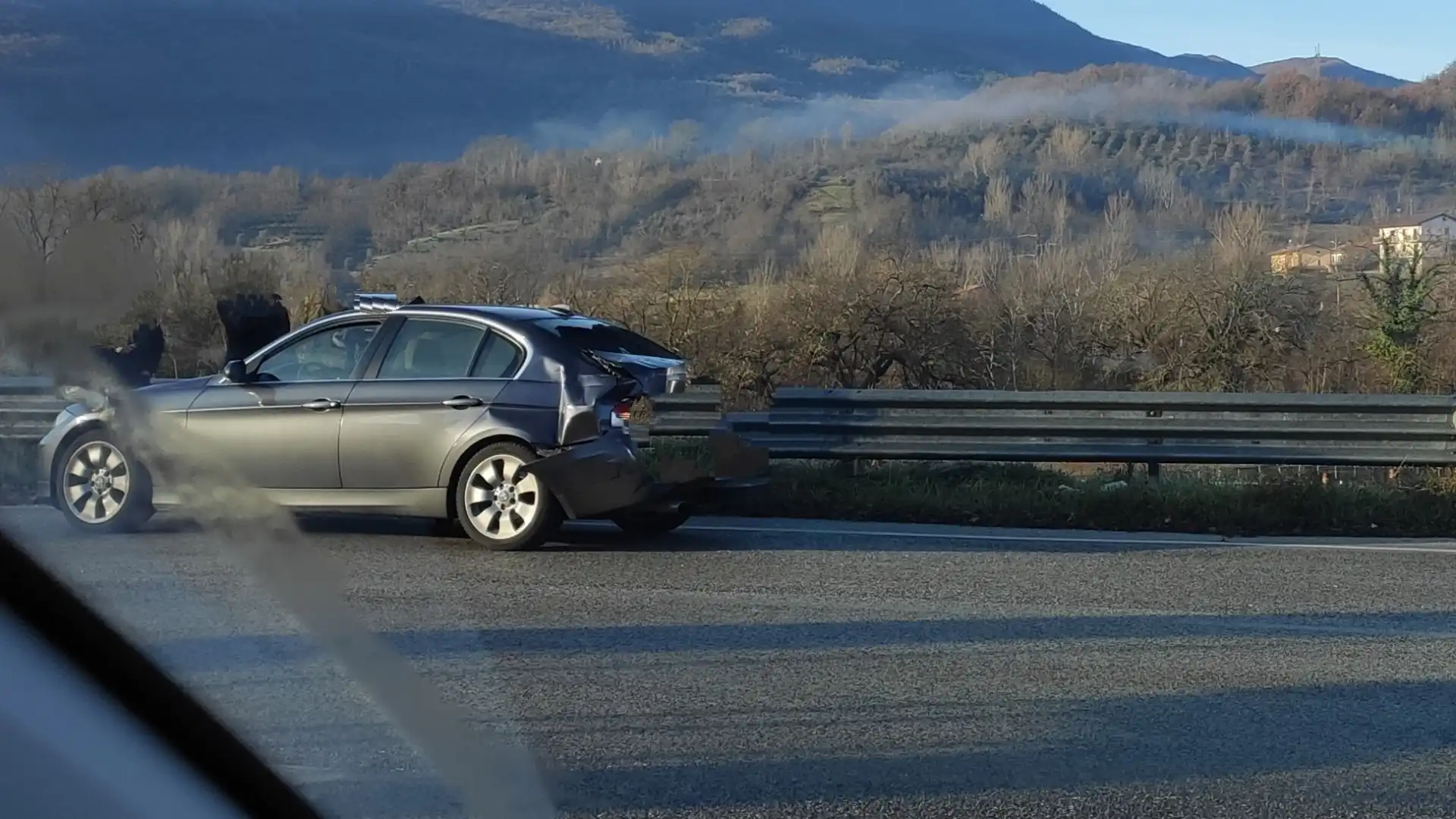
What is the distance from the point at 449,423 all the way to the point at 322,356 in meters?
1.01

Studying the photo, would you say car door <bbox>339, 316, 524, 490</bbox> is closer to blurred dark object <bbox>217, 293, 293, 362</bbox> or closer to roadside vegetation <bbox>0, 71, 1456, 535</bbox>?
blurred dark object <bbox>217, 293, 293, 362</bbox>

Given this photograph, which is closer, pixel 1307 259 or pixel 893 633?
pixel 893 633

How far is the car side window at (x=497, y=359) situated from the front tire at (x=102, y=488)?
4.26 metres

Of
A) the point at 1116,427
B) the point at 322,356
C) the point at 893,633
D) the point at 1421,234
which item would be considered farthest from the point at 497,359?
the point at 1421,234

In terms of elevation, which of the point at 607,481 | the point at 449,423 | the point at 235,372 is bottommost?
the point at 607,481

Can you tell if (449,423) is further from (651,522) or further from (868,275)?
(868,275)

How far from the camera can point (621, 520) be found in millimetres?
9367

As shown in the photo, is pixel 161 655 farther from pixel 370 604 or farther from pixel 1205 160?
pixel 1205 160

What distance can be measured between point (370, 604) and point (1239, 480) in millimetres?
7457

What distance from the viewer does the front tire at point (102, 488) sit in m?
3.37

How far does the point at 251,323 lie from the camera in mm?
8688

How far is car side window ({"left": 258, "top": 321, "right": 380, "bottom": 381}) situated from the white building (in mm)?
16073

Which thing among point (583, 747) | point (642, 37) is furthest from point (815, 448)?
point (642, 37)

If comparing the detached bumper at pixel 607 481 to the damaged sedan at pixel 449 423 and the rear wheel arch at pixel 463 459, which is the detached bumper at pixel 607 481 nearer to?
the damaged sedan at pixel 449 423
